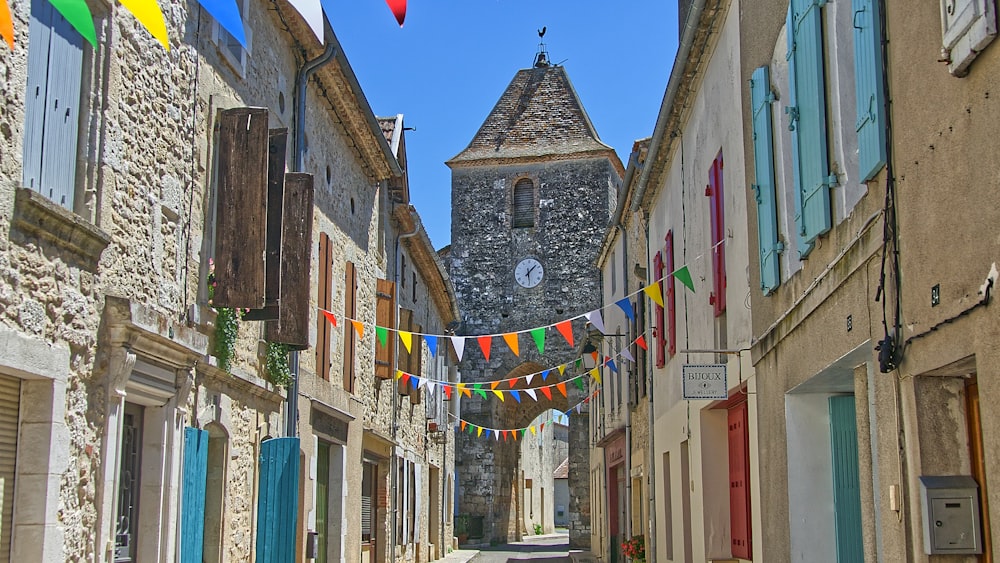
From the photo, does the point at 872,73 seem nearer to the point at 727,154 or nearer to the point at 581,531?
the point at 727,154

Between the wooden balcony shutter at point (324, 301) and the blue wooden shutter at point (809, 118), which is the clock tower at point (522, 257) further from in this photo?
the blue wooden shutter at point (809, 118)

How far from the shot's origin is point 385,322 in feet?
54.3

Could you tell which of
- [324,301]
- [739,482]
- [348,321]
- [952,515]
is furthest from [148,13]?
[348,321]

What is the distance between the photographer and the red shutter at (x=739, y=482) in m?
8.87

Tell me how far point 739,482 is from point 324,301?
17.8 ft

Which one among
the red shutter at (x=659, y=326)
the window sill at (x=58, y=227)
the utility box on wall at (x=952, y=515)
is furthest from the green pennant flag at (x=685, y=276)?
the utility box on wall at (x=952, y=515)

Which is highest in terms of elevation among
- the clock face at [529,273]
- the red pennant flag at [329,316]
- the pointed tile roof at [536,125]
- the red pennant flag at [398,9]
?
the pointed tile roof at [536,125]

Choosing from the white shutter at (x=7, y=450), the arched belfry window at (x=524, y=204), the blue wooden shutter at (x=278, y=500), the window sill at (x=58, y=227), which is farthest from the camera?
the arched belfry window at (x=524, y=204)

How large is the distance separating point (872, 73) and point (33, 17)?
4.34 m

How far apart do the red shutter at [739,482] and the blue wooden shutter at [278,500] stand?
4.05 meters

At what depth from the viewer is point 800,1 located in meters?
6.30

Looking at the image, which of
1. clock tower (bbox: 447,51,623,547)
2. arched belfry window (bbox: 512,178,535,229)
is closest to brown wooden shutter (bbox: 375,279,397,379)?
clock tower (bbox: 447,51,623,547)

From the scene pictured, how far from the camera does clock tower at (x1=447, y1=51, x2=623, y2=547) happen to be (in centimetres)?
3462

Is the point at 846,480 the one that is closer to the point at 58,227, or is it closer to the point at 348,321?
the point at 58,227
